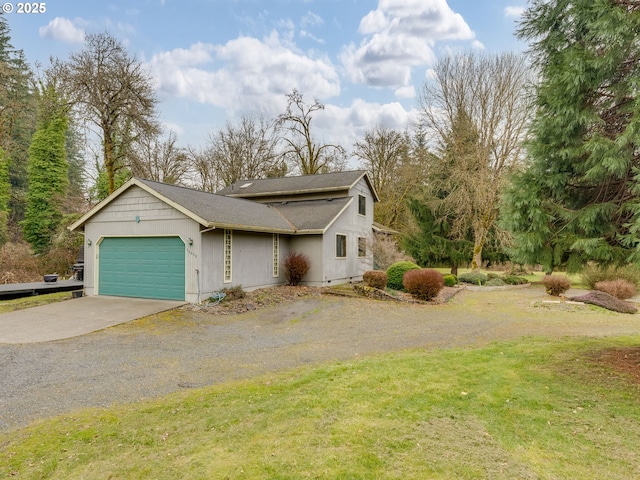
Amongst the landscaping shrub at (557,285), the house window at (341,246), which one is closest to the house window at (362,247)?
the house window at (341,246)

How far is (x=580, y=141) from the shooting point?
5.70m

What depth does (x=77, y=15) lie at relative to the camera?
1692 cm

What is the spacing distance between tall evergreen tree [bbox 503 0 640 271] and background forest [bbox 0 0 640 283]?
23 mm

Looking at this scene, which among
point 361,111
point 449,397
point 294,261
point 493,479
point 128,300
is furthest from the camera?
point 361,111

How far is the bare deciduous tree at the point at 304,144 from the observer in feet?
97.3

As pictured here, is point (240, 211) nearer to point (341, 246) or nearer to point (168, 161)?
point (341, 246)

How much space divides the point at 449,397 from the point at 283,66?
22482mm

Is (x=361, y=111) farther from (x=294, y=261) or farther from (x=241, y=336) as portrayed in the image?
(x=241, y=336)

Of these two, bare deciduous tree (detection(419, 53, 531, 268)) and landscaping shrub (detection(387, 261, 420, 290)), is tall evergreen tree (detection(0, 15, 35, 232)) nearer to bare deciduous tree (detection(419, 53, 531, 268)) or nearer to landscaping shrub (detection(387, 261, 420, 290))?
landscaping shrub (detection(387, 261, 420, 290))

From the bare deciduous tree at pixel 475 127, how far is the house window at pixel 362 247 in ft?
21.1

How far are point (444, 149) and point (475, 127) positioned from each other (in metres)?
2.36

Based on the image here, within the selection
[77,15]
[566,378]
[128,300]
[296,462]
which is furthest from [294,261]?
[77,15]

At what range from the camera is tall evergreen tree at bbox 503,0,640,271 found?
5.13m

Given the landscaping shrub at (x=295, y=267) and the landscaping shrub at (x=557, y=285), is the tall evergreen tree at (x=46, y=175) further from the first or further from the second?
the landscaping shrub at (x=557, y=285)
